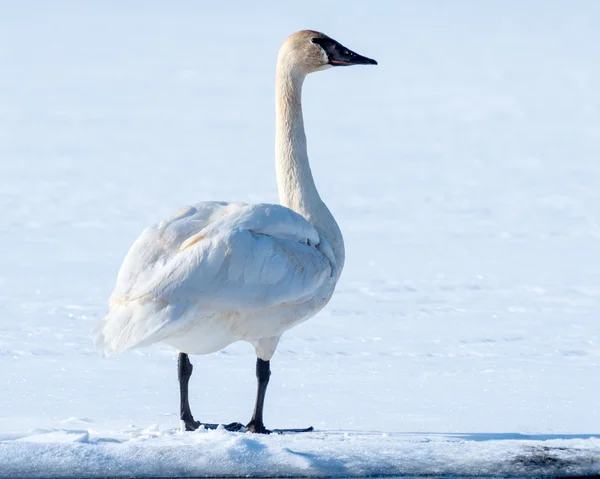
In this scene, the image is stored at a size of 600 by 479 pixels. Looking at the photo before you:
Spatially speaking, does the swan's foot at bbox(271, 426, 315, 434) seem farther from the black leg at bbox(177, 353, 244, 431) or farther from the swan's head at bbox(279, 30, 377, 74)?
the swan's head at bbox(279, 30, 377, 74)

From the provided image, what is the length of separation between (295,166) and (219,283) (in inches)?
52.2

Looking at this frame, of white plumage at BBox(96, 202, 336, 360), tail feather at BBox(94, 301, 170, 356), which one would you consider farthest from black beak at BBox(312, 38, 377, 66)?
tail feather at BBox(94, 301, 170, 356)

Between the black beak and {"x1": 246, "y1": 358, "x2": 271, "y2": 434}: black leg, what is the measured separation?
1799mm

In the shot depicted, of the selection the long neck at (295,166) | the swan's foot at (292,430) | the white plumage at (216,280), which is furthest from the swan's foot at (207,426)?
the long neck at (295,166)

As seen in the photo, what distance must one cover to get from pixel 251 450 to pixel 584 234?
8.14 meters

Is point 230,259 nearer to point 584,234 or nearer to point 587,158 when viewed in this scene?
point 584,234

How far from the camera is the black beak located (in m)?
6.82

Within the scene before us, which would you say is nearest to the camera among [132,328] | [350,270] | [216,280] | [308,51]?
[132,328]

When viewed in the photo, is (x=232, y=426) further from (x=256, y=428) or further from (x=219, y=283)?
(x=219, y=283)

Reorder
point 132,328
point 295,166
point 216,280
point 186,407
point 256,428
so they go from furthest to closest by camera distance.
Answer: point 295,166, point 186,407, point 256,428, point 216,280, point 132,328

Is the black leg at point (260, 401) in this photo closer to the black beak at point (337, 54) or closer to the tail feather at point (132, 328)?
the tail feather at point (132, 328)

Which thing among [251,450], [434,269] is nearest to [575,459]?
[251,450]

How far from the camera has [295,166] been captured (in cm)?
663

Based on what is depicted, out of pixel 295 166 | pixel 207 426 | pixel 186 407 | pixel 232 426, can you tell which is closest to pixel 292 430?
pixel 232 426
